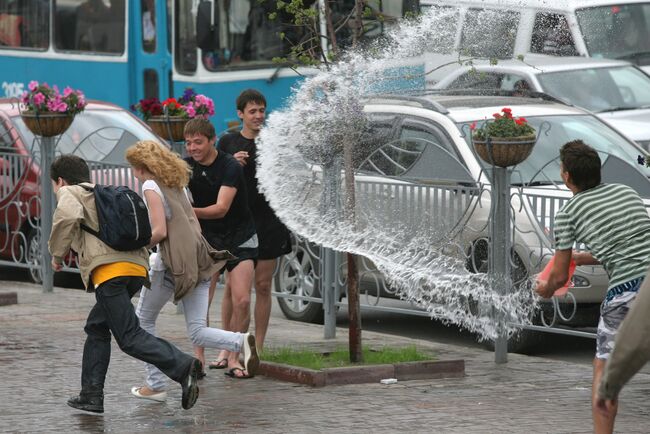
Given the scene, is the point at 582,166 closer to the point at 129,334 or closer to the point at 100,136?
the point at 129,334

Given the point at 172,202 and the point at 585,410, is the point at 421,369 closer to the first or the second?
the point at 585,410

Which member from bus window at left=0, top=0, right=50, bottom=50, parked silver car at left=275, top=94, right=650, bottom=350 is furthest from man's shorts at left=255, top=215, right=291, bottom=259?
bus window at left=0, top=0, right=50, bottom=50

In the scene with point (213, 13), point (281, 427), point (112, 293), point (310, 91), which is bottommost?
point (281, 427)

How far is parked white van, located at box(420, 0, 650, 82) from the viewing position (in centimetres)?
1146

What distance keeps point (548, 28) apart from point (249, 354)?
9.13 m

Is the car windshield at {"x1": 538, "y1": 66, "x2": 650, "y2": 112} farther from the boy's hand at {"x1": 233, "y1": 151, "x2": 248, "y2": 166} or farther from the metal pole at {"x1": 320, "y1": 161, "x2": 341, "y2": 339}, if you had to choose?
the boy's hand at {"x1": 233, "y1": 151, "x2": 248, "y2": 166}

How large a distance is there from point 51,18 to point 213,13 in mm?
3563

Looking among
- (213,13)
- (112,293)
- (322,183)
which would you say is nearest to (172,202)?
(112,293)

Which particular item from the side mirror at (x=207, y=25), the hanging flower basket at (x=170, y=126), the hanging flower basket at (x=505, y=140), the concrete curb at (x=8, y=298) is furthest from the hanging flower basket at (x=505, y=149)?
the side mirror at (x=207, y=25)

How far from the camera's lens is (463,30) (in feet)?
36.5

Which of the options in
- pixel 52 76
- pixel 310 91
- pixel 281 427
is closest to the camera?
pixel 281 427

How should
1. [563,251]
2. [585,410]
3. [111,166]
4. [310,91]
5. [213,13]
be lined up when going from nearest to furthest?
[563,251], [585,410], [310,91], [111,166], [213,13]

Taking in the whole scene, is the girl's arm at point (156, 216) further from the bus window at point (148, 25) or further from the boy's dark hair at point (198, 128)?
the bus window at point (148, 25)

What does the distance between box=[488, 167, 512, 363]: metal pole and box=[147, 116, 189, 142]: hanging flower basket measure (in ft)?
12.7
